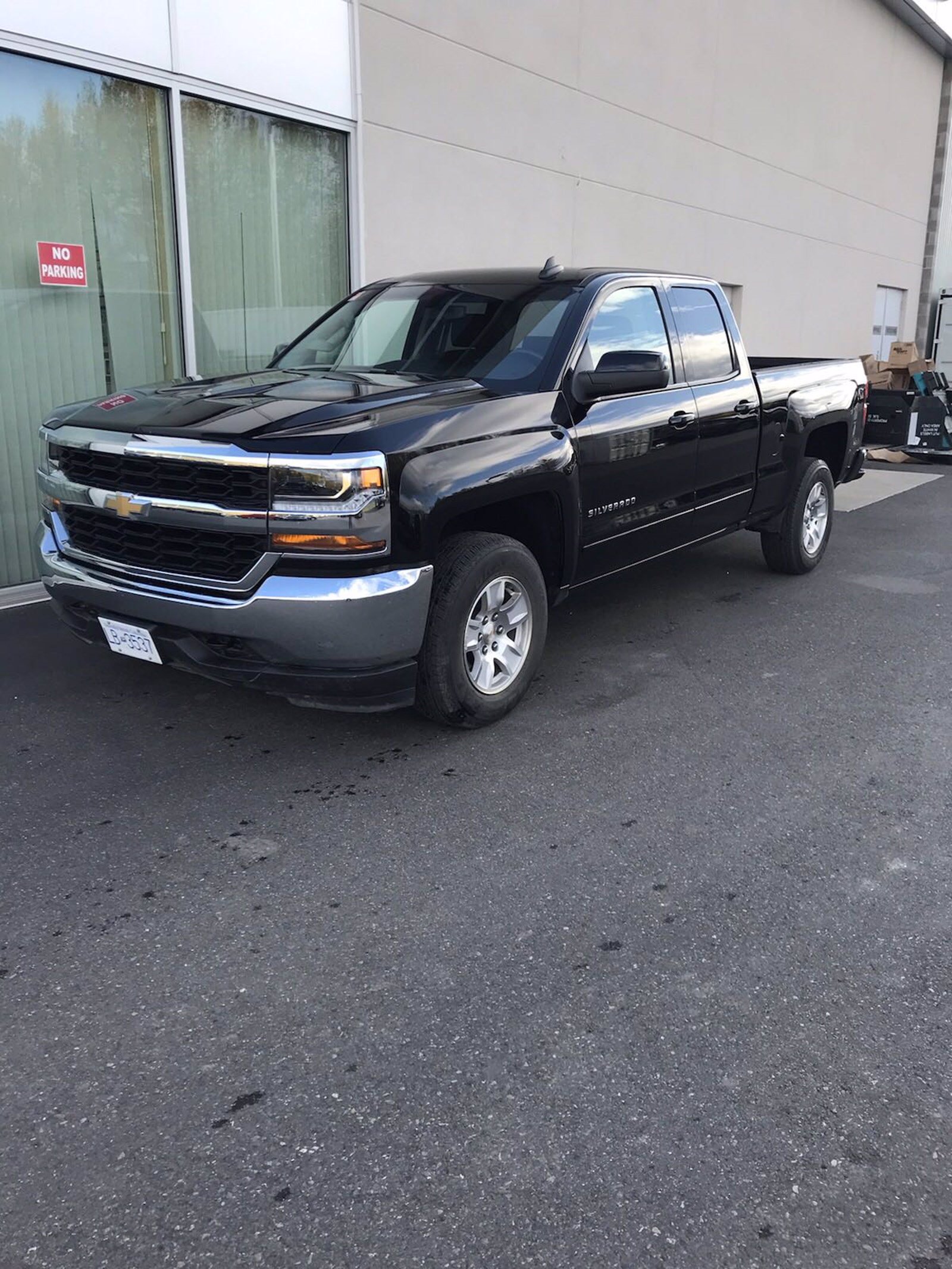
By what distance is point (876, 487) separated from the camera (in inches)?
498

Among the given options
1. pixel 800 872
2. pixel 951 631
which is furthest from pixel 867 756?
pixel 951 631

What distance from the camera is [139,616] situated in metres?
4.09

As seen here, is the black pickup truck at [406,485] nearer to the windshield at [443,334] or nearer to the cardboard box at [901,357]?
the windshield at [443,334]

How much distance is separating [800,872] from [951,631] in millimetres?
3430

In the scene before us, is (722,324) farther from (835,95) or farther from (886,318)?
(886,318)

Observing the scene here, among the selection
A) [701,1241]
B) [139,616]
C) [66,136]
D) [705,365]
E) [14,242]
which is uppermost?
[66,136]

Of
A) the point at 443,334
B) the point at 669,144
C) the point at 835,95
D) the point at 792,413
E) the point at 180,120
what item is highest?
the point at 835,95

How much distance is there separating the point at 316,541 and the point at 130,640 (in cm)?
93

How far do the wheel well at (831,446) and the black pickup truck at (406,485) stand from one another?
5.28 feet

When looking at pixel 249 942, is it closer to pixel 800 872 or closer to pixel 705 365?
pixel 800 872

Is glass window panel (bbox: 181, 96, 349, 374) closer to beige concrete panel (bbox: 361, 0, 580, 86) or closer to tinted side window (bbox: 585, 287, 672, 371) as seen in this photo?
beige concrete panel (bbox: 361, 0, 580, 86)

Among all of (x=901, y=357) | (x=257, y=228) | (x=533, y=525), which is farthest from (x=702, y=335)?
(x=901, y=357)

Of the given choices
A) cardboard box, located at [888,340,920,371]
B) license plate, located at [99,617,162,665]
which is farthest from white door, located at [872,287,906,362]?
license plate, located at [99,617,162,665]

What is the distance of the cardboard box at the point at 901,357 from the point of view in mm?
16438
